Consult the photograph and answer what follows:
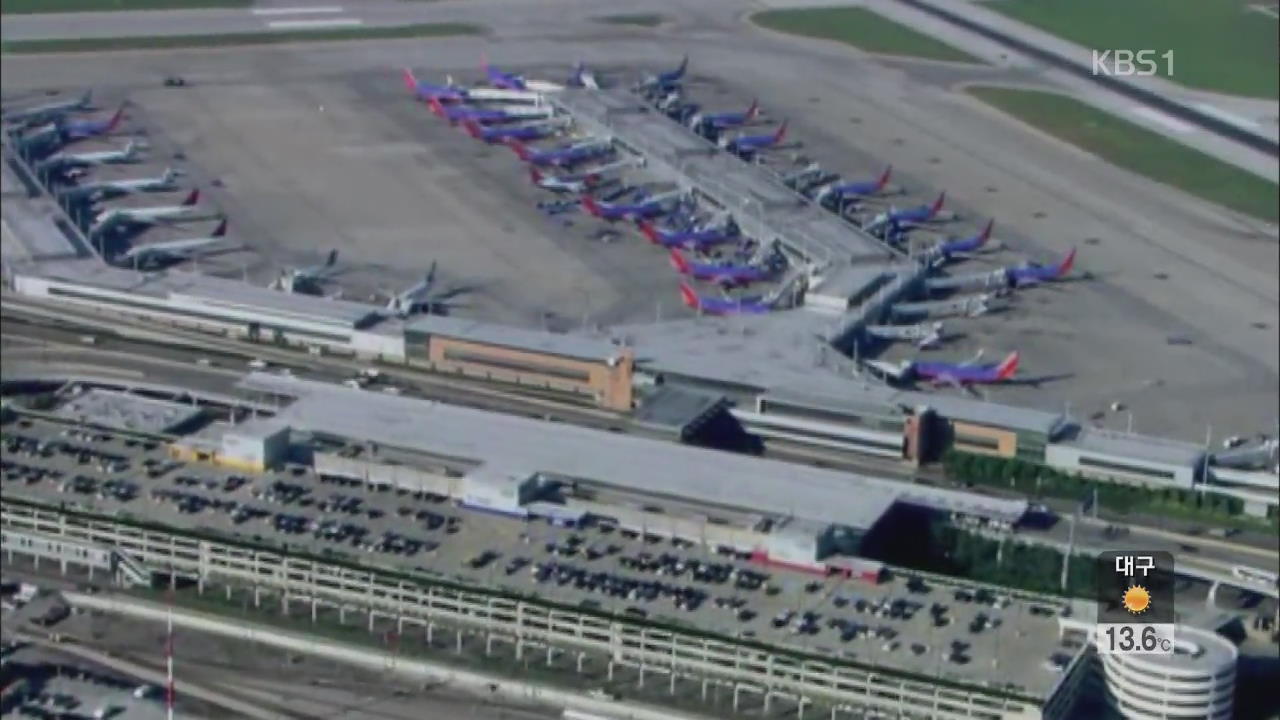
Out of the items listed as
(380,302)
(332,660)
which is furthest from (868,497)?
(380,302)

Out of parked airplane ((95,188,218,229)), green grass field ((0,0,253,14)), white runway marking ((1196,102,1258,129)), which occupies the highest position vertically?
green grass field ((0,0,253,14))

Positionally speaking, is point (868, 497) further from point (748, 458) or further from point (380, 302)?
point (380, 302)

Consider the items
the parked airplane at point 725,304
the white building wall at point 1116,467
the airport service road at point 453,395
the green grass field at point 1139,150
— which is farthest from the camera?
the green grass field at point 1139,150

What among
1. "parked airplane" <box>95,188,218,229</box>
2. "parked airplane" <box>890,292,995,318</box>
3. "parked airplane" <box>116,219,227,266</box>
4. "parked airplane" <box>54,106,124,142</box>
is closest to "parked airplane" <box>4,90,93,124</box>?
"parked airplane" <box>54,106,124,142</box>

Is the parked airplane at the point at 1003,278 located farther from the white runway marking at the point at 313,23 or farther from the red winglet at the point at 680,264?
the white runway marking at the point at 313,23

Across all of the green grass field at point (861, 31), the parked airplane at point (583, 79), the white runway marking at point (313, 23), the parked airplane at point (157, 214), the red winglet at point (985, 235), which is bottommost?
the red winglet at point (985, 235)

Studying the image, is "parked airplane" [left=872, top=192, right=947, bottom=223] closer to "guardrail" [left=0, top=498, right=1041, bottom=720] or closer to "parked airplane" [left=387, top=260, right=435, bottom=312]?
"parked airplane" [left=387, top=260, right=435, bottom=312]

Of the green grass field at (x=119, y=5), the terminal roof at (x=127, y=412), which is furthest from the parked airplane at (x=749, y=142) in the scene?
the terminal roof at (x=127, y=412)
